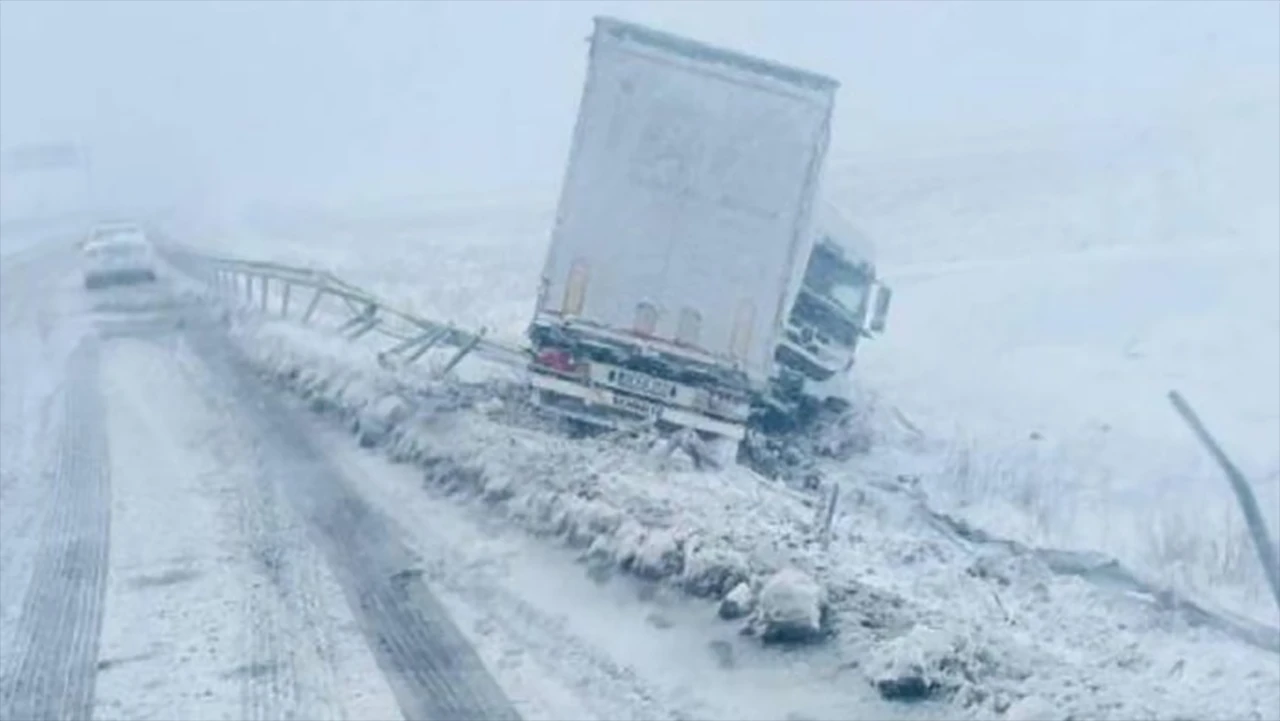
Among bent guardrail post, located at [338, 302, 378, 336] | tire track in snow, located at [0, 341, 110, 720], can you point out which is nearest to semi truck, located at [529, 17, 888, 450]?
tire track in snow, located at [0, 341, 110, 720]

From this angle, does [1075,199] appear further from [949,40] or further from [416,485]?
[949,40]

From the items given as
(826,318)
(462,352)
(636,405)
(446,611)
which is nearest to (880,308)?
(826,318)

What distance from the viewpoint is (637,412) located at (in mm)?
19047

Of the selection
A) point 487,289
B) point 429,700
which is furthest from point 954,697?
point 487,289

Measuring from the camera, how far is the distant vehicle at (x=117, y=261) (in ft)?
127

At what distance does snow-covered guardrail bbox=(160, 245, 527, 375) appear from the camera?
861 inches

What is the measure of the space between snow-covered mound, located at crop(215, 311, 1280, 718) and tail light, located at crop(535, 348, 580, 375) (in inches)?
30.2

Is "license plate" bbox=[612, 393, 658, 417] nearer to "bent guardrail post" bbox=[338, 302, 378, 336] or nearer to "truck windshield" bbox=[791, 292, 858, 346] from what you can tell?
"truck windshield" bbox=[791, 292, 858, 346]

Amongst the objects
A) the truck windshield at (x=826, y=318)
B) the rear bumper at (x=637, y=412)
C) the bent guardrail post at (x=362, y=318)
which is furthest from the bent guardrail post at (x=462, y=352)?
the truck windshield at (x=826, y=318)

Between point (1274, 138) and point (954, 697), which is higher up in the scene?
point (1274, 138)

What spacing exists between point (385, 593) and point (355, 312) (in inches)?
590

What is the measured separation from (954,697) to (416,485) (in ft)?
24.2

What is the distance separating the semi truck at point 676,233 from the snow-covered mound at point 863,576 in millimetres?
1203

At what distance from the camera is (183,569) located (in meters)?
13.4
